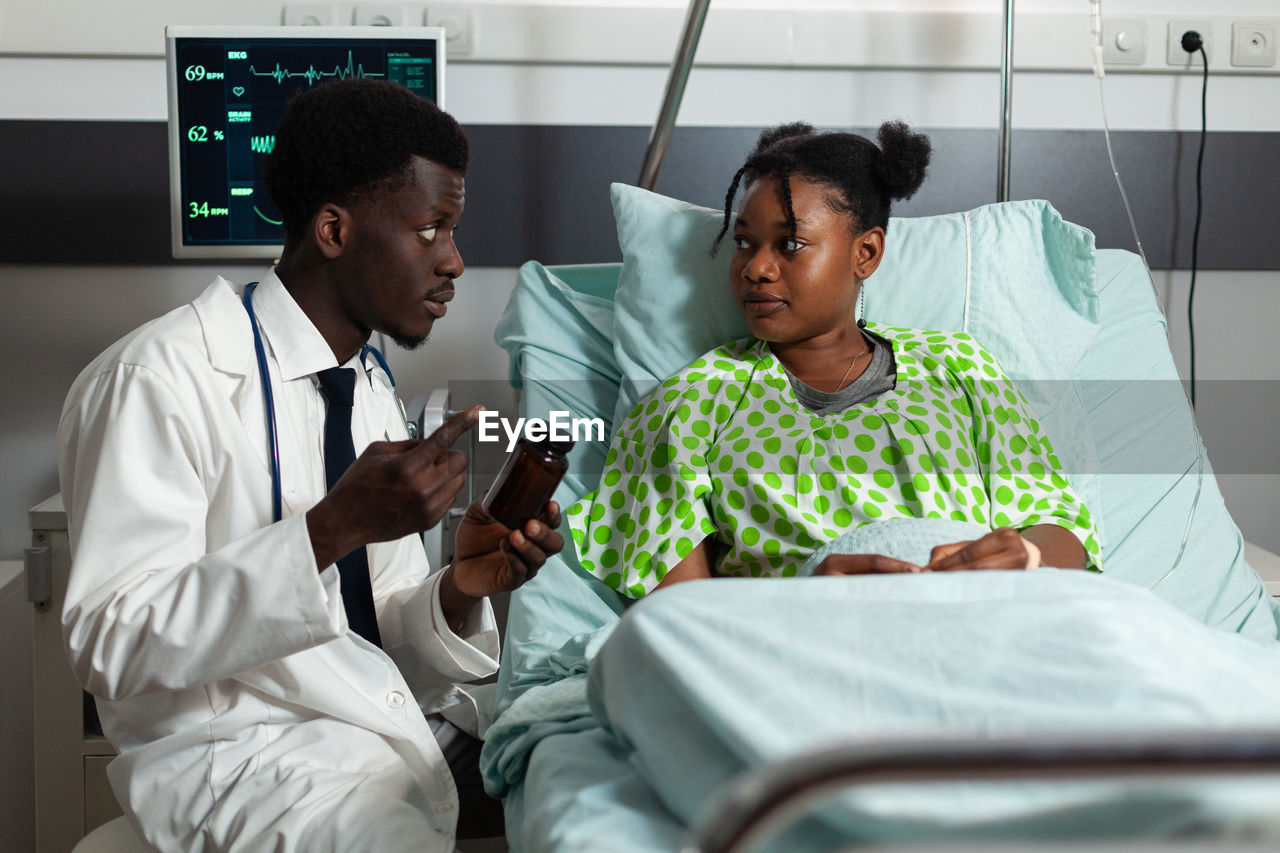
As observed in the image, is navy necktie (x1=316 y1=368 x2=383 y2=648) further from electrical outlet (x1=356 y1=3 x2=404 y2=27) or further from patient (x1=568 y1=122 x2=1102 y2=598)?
electrical outlet (x1=356 y1=3 x2=404 y2=27)

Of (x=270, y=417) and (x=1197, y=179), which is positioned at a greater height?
(x=1197, y=179)

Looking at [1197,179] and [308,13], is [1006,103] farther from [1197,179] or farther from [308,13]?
[308,13]

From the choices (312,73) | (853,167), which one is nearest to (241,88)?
(312,73)

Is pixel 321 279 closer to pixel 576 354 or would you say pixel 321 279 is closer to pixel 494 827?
pixel 576 354

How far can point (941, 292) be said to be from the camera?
1848mm

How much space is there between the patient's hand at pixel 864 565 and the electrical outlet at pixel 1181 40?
5.48 ft

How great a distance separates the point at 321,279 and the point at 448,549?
33.7 inches

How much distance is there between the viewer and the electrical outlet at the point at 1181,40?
2334 mm

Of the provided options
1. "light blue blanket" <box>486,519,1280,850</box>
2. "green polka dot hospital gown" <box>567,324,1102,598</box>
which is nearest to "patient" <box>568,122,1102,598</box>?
"green polka dot hospital gown" <box>567,324,1102,598</box>

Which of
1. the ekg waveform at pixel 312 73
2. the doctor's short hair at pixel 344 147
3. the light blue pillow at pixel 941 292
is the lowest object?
the light blue pillow at pixel 941 292

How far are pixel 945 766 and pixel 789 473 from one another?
1057 millimetres

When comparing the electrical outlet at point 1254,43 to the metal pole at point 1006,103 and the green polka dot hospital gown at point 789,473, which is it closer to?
the metal pole at point 1006,103

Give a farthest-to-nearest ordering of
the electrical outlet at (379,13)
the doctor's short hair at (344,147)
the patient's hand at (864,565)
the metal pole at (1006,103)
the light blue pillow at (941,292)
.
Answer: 1. the electrical outlet at (379,13)
2. the metal pole at (1006,103)
3. the light blue pillow at (941,292)
4. the doctor's short hair at (344,147)
5. the patient's hand at (864,565)

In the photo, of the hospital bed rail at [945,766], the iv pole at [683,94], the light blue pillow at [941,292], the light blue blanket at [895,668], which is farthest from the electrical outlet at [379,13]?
the hospital bed rail at [945,766]
